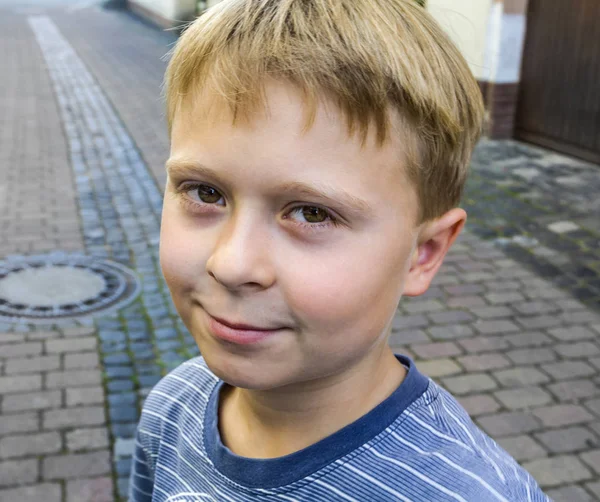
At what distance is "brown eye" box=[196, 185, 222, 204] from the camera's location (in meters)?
1.23

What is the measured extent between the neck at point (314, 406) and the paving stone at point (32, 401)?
2.69 m

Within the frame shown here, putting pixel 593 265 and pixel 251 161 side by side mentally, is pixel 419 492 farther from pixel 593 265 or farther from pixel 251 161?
pixel 593 265

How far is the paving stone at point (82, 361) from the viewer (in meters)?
4.22

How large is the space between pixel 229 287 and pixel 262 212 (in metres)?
0.12

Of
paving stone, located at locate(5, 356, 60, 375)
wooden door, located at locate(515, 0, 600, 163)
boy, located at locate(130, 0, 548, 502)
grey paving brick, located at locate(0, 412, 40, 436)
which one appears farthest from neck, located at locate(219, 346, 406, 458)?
wooden door, located at locate(515, 0, 600, 163)

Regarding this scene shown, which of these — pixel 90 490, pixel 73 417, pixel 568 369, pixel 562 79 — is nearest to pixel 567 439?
pixel 568 369

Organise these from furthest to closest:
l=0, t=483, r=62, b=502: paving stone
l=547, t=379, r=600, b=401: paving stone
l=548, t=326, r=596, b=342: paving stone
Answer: l=548, t=326, r=596, b=342: paving stone < l=547, t=379, r=600, b=401: paving stone < l=0, t=483, r=62, b=502: paving stone

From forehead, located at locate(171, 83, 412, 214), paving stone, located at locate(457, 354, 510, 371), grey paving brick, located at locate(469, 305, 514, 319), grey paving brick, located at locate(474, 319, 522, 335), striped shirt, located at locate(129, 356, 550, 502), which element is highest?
forehead, located at locate(171, 83, 412, 214)

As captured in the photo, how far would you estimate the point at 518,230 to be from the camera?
6.29 meters

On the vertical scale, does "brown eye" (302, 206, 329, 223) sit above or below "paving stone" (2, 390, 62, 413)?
above

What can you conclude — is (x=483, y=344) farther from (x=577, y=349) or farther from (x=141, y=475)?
(x=141, y=475)

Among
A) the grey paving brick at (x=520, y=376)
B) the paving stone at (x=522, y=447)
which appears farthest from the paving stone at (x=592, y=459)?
the grey paving brick at (x=520, y=376)

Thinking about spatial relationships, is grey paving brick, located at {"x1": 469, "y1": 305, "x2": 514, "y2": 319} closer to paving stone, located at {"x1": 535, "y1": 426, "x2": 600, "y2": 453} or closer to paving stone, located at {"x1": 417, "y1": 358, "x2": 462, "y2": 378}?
paving stone, located at {"x1": 417, "y1": 358, "x2": 462, "y2": 378}

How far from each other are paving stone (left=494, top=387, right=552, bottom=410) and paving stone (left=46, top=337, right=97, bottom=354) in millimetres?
2267
